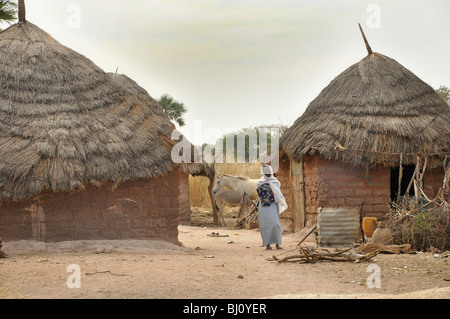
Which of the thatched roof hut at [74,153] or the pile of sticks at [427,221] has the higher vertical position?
the thatched roof hut at [74,153]

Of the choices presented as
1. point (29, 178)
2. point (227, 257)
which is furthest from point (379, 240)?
point (29, 178)

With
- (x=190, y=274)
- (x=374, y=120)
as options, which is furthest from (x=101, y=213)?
(x=374, y=120)

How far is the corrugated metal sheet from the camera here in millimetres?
10992

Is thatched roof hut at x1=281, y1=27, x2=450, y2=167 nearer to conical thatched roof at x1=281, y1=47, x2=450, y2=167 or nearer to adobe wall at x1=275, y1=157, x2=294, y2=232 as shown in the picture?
conical thatched roof at x1=281, y1=47, x2=450, y2=167

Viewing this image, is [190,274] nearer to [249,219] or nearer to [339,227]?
[339,227]

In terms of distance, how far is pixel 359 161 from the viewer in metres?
13.4

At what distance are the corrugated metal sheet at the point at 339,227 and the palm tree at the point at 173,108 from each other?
16.7 m

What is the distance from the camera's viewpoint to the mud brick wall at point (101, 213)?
10.0 meters

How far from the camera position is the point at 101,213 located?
34.6 ft

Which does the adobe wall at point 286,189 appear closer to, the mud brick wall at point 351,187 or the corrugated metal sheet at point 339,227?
the mud brick wall at point 351,187

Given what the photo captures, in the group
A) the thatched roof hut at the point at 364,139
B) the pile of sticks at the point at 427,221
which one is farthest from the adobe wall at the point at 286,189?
the pile of sticks at the point at 427,221

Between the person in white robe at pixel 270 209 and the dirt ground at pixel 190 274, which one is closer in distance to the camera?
the dirt ground at pixel 190 274
